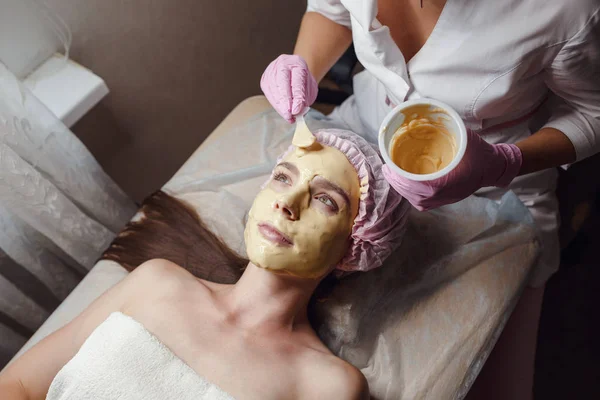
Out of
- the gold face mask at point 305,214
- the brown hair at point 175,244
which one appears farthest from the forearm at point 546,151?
the brown hair at point 175,244

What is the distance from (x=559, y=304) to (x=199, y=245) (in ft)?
4.41

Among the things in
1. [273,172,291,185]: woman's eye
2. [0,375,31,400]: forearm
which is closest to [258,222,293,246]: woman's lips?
[273,172,291,185]: woman's eye

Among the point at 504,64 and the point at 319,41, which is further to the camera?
the point at 319,41

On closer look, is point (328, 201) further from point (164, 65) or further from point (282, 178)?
point (164, 65)

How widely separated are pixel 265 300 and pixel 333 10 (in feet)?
2.49

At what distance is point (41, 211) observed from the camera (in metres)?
1.35

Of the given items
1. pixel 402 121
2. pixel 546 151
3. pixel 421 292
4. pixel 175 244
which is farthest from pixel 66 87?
pixel 546 151

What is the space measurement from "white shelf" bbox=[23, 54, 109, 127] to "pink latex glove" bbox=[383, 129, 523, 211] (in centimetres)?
95

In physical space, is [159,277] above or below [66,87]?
below

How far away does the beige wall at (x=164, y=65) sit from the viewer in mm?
1585

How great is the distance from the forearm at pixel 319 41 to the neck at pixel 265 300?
56 centimetres

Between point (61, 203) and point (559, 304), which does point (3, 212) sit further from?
point (559, 304)

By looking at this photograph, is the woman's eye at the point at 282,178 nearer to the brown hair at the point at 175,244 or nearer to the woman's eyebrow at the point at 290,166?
the woman's eyebrow at the point at 290,166

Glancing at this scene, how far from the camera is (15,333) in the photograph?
1521mm
